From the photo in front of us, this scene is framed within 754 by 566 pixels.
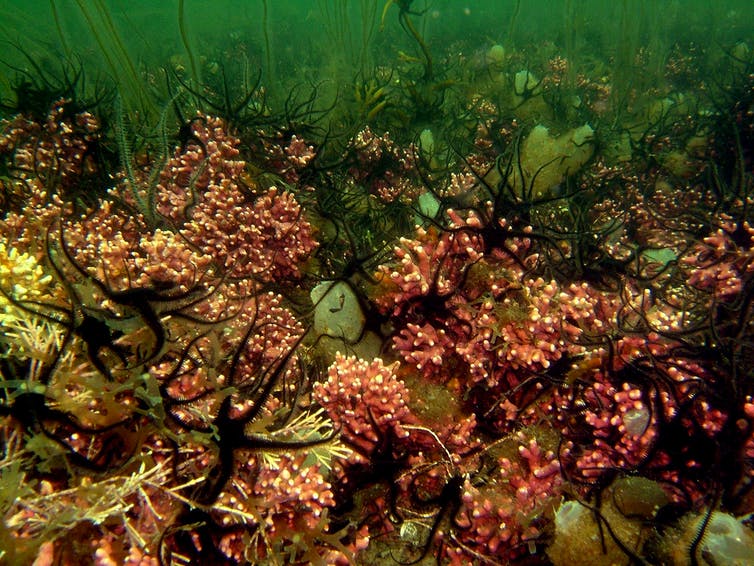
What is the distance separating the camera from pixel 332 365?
300 cm

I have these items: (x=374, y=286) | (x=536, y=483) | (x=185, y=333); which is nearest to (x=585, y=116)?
(x=374, y=286)

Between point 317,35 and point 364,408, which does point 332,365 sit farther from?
point 317,35

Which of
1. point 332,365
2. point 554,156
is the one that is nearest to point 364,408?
point 332,365

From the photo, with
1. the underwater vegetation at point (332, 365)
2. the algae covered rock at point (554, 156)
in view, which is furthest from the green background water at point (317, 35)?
the algae covered rock at point (554, 156)

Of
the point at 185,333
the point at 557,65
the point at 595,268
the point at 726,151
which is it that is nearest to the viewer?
the point at 185,333

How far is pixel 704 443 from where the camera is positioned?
2244 mm

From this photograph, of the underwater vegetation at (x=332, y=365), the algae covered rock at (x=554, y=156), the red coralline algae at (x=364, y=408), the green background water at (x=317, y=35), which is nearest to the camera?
the underwater vegetation at (x=332, y=365)

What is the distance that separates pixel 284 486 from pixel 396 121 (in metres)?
7.04

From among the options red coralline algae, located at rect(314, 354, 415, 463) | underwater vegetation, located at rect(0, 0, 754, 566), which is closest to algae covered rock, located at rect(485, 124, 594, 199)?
underwater vegetation, located at rect(0, 0, 754, 566)

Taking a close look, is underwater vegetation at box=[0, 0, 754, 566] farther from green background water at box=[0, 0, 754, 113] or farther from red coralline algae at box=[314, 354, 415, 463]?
green background water at box=[0, 0, 754, 113]

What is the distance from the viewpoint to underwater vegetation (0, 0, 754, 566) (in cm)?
199

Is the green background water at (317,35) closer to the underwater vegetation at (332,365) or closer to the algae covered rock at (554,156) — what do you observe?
the underwater vegetation at (332,365)

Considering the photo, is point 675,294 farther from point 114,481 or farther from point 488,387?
point 114,481

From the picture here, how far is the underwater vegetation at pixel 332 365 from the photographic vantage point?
1.99 metres
